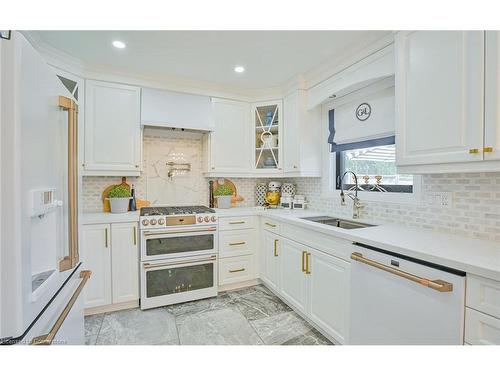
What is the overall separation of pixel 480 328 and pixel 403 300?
1.00 ft

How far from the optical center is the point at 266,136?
3.05 metres

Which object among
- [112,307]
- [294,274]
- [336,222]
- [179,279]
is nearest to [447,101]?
[336,222]

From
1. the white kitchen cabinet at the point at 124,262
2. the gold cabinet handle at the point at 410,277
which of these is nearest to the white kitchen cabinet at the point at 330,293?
the gold cabinet handle at the point at 410,277

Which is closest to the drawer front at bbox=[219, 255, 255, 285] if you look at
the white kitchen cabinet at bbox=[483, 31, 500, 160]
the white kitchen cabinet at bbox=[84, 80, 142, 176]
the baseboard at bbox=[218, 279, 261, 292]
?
the baseboard at bbox=[218, 279, 261, 292]

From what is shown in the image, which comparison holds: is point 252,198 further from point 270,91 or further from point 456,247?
point 456,247

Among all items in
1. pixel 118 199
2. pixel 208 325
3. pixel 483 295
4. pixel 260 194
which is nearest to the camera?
pixel 483 295

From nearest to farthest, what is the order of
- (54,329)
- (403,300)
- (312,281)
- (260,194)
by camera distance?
(54,329) < (403,300) < (312,281) < (260,194)

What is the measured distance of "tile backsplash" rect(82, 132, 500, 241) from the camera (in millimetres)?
1407

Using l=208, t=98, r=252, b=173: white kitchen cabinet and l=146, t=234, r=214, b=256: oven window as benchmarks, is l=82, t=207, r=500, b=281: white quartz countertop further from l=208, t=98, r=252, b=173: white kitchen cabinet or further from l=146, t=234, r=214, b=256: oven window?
l=208, t=98, r=252, b=173: white kitchen cabinet

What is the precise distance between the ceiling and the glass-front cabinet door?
1.57 ft

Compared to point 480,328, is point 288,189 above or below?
above

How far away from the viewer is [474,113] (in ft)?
3.83

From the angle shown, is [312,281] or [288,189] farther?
[288,189]

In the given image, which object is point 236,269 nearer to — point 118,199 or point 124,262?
point 124,262
